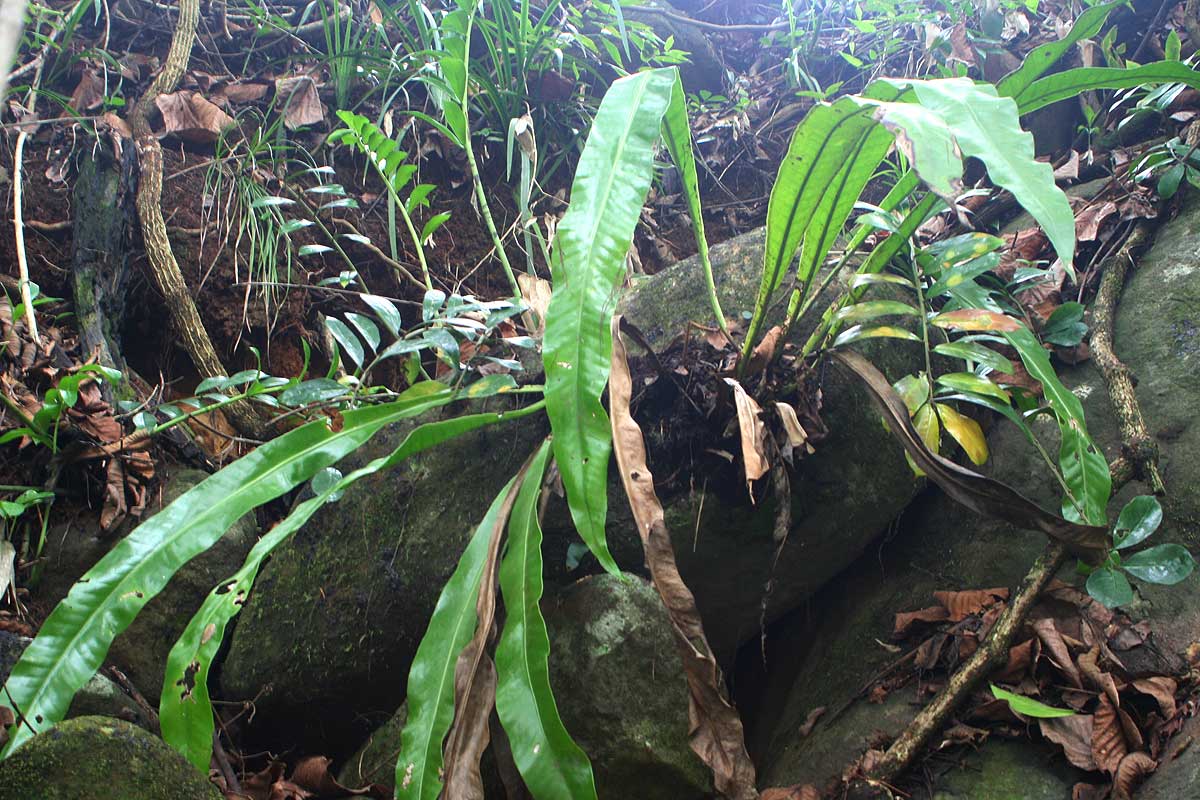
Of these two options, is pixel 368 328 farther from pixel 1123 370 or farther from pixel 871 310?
pixel 1123 370

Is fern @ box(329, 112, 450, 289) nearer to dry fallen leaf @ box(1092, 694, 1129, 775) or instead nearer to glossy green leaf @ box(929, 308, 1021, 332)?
glossy green leaf @ box(929, 308, 1021, 332)

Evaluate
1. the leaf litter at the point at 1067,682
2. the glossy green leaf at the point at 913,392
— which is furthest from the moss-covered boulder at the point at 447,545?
the leaf litter at the point at 1067,682

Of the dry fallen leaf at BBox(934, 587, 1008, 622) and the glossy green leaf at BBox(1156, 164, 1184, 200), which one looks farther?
the glossy green leaf at BBox(1156, 164, 1184, 200)

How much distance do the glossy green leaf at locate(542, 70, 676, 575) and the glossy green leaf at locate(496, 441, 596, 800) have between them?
0.60ft

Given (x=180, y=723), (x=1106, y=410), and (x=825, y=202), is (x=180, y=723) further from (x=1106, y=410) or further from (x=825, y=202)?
(x=1106, y=410)

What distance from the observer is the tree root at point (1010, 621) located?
111cm

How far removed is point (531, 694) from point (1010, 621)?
0.77 meters

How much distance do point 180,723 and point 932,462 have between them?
3.67 ft

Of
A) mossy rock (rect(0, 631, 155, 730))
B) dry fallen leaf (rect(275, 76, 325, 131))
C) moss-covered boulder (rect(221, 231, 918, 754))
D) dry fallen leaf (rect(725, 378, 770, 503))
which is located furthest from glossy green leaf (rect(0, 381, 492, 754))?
dry fallen leaf (rect(275, 76, 325, 131))

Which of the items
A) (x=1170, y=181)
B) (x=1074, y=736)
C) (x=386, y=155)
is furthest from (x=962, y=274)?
(x=386, y=155)

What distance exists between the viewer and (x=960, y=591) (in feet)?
4.41

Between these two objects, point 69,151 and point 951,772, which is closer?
point 951,772

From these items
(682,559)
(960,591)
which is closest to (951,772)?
(960,591)

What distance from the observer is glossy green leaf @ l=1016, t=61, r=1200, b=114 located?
3.44 ft
